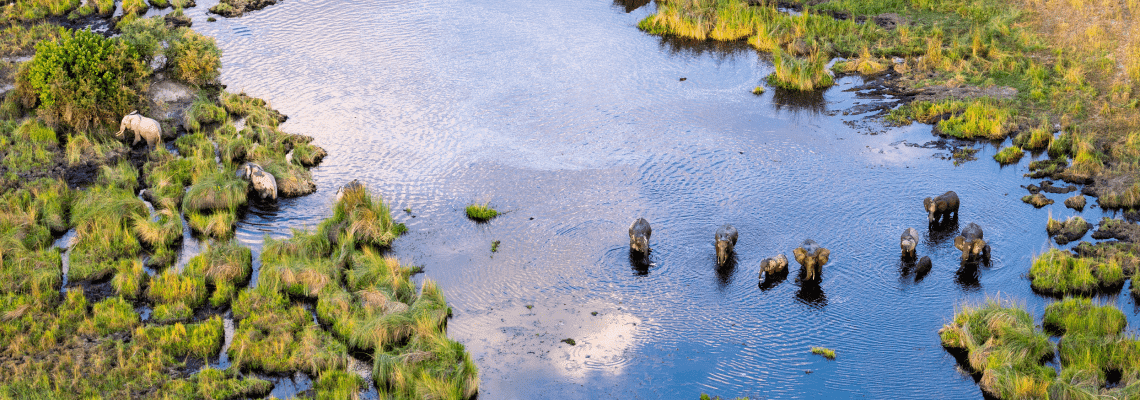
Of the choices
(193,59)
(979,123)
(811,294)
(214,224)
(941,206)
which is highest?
(193,59)

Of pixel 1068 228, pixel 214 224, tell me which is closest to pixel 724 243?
pixel 1068 228

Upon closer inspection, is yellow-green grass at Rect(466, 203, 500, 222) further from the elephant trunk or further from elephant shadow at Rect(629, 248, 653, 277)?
the elephant trunk


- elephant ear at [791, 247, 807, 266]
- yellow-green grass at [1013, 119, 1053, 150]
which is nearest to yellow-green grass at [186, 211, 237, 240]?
elephant ear at [791, 247, 807, 266]

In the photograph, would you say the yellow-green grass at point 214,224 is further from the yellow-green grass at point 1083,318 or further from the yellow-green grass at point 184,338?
the yellow-green grass at point 1083,318

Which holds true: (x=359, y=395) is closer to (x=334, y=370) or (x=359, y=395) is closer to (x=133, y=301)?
(x=334, y=370)

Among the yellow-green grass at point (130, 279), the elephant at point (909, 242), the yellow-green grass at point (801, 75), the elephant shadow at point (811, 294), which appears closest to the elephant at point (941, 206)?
the elephant at point (909, 242)

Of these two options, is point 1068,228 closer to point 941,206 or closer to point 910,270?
point 941,206

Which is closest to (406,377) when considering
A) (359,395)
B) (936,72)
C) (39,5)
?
(359,395)
